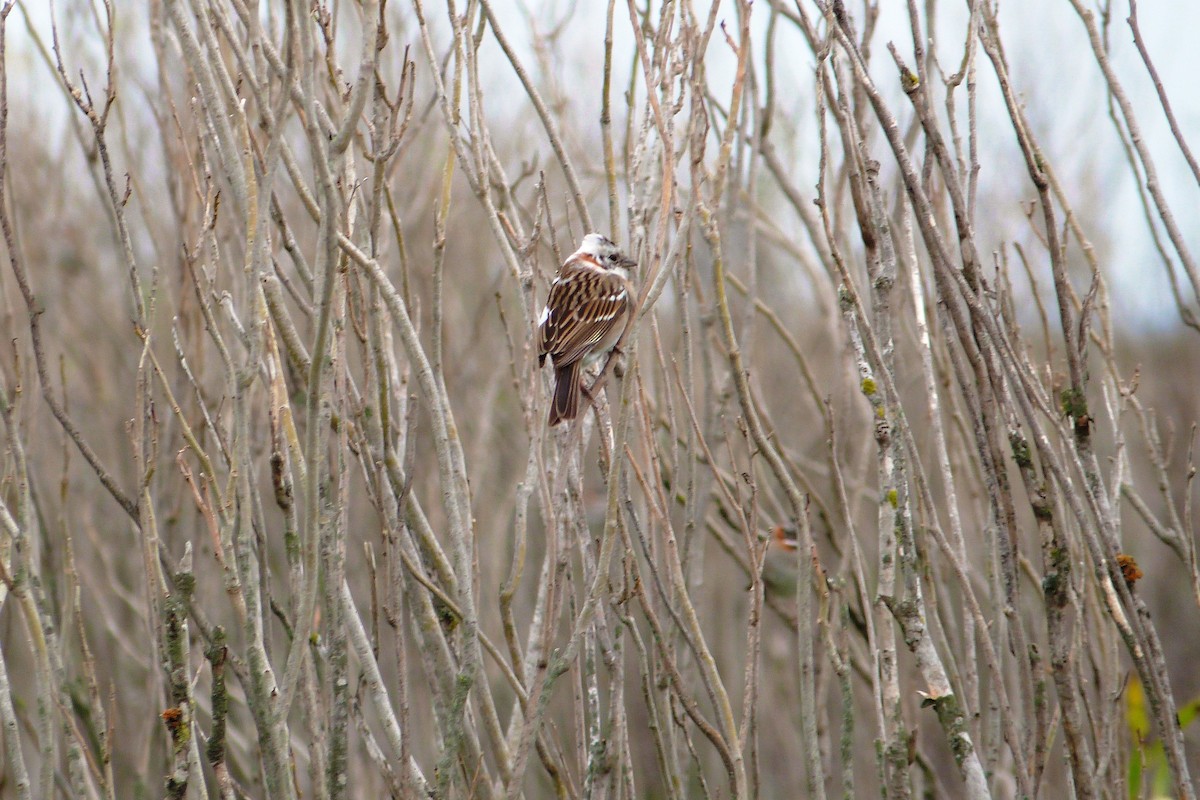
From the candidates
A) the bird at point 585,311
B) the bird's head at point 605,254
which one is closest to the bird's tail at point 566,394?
the bird at point 585,311

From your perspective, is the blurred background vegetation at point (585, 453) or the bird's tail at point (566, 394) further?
the bird's tail at point (566, 394)

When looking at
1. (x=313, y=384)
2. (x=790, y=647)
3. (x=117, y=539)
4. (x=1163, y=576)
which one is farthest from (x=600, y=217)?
(x=1163, y=576)

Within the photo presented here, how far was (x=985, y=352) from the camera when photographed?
271 cm

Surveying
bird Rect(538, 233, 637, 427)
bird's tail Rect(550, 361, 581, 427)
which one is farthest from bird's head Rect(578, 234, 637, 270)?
bird's tail Rect(550, 361, 581, 427)

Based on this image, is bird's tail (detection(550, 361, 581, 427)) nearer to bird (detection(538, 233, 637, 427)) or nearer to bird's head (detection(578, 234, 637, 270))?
bird (detection(538, 233, 637, 427))

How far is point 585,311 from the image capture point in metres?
4.39

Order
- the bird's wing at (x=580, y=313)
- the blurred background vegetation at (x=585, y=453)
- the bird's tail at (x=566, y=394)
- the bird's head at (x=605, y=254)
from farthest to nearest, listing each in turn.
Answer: the bird's wing at (x=580, y=313), the bird's head at (x=605, y=254), the bird's tail at (x=566, y=394), the blurred background vegetation at (x=585, y=453)

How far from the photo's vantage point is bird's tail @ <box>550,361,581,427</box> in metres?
3.65

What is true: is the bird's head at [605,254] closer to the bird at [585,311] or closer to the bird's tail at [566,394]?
the bird at [585,311]

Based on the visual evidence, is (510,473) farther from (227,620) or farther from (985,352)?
(985,352)

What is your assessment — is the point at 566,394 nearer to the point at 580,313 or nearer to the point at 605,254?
the point at 580,313

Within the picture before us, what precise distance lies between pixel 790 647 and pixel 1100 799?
201 inches

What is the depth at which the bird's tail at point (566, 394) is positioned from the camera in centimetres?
365

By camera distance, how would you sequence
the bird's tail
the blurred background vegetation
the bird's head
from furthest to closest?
the bird's head, the bird's tail, the blurred background vegetation
